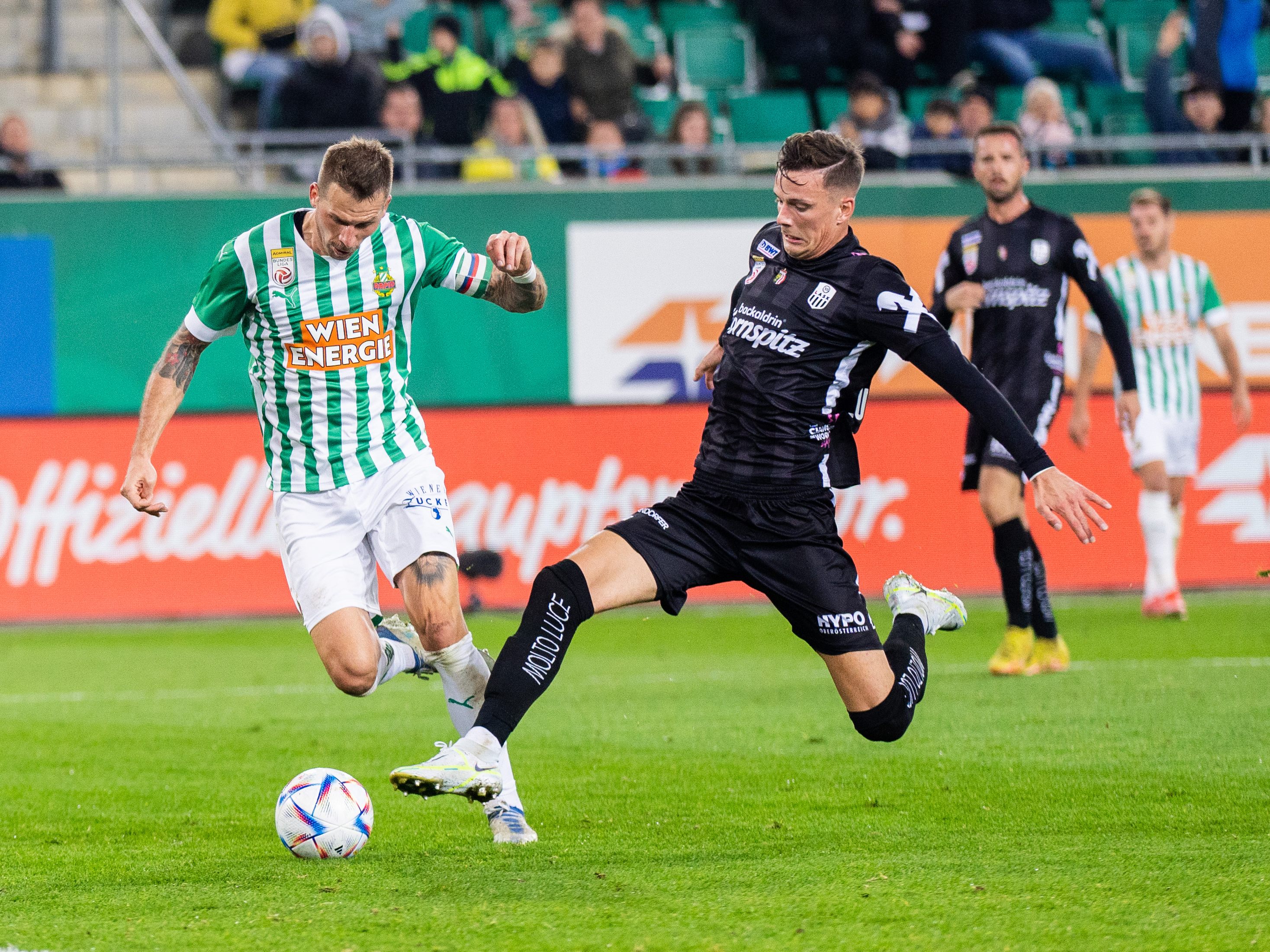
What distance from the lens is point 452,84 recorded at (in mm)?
15430

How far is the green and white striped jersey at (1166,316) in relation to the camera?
11.7 meters

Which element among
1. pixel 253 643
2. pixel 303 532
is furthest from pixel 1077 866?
pixel 253 643

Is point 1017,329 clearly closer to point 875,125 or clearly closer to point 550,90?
point 875,125

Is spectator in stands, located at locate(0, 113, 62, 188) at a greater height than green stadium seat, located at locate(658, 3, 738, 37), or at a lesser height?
lesser

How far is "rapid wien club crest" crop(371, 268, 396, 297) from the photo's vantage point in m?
5.84

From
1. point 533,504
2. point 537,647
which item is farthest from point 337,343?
point 533,504

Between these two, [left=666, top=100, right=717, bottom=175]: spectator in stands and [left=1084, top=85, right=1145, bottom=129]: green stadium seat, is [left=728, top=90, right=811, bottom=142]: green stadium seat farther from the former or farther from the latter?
[left=1084, top=85, right=1145, bottom=129]: green stadium seat

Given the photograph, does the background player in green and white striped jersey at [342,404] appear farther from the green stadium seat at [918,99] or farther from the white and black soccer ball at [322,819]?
the green stadium seat at [918,99]

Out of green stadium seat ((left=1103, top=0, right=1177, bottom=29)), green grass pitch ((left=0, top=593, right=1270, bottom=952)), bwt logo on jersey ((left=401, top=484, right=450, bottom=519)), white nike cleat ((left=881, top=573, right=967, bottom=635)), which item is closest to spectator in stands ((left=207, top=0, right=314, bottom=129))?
green grass pitch ((left=0, top=593, right=1270, bottom=952))

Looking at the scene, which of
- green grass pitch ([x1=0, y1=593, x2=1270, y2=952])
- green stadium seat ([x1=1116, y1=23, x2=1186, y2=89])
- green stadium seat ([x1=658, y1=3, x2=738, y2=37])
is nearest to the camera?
green grass pitch ([x1=0, y1=593, x2=1270, y2=952])

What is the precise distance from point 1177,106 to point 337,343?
12141mm

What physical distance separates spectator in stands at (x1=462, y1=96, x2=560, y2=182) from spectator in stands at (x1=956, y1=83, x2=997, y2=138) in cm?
360

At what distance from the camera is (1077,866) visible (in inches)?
191

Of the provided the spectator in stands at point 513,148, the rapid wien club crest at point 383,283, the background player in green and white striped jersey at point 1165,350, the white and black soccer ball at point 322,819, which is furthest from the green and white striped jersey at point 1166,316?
the white and black soccer ball at point 322,819
